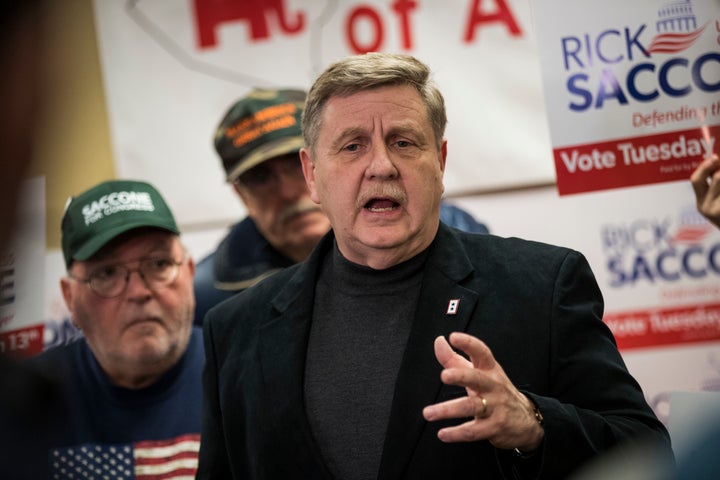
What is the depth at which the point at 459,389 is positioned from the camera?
2234 mm

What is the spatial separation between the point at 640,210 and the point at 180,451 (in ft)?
5.98

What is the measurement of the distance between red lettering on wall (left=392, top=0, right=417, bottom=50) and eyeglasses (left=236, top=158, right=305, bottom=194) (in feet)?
2.07

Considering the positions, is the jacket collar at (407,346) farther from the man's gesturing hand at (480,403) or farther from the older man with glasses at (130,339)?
the older man with glasses at (130,339)

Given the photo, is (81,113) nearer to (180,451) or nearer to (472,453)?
(180,451)

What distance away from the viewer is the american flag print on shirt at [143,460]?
11.3ft

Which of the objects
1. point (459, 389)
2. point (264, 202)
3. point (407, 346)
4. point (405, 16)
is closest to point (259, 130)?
point (264, 202)

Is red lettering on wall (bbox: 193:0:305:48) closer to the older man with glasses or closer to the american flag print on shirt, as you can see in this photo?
the older man with glasses

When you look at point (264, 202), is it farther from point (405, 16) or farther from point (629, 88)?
point (629, 88)

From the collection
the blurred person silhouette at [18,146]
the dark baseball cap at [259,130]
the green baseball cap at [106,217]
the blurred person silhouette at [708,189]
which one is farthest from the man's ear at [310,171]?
the blurred person silhouette at [18,146]

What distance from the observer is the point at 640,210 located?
12.1 ft

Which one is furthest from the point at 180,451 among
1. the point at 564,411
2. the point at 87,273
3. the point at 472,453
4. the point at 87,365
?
the point at 564,411

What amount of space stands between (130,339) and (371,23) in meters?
1.54

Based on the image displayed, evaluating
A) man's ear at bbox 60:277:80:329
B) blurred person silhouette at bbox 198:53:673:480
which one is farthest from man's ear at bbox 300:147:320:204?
man's ear at bbox 60:277:80:329

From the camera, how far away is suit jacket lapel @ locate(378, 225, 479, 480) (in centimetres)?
220
